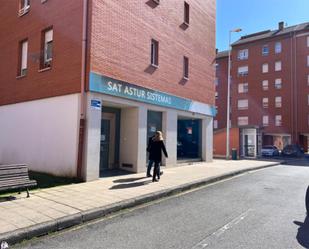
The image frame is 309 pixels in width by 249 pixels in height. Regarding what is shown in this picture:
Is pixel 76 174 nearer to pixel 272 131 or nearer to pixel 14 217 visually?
pixel 14 217

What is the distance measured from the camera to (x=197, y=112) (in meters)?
18.0

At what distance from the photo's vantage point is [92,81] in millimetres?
10648

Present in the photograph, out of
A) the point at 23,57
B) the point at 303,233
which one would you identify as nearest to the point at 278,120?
the point at 23,57

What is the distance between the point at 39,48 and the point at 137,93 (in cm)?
460

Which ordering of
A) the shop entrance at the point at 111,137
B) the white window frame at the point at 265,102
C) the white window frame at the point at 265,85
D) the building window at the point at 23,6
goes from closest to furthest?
1. the shop entrance at the point at 111,137
2. the building window at the point at 23,6
3. the white window frame at the point at 265,102
4. the white window frame at the point at 265,85

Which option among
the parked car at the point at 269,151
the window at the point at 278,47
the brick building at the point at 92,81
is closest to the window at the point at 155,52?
the brick building at the point at 92,81

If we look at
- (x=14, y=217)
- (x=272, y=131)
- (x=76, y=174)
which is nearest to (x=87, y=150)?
(x=76, y=174)

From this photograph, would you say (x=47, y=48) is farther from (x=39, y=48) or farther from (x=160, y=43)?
(x=160, y=43)

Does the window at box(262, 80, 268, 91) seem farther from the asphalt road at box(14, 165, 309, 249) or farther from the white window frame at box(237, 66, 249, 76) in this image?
the asphalt road at box(14, 165, 309, 249)

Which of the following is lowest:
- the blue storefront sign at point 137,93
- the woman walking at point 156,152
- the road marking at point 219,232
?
the road marking at point 219,232

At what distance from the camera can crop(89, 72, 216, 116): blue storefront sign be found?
35.7 ft

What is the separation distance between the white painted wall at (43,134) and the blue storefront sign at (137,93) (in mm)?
900

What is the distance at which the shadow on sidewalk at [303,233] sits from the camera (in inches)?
201

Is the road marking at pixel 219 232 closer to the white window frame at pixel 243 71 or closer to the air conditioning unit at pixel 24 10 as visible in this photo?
the air conditioning unit at pixel 24 10
